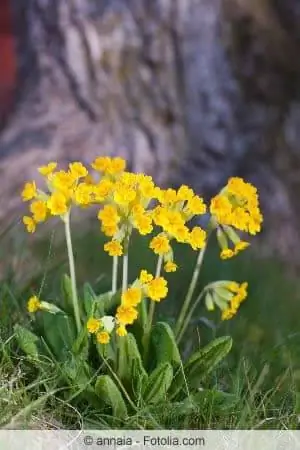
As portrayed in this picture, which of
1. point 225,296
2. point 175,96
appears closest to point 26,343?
point 225,296

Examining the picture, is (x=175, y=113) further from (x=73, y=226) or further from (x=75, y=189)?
(x=75, y=189)

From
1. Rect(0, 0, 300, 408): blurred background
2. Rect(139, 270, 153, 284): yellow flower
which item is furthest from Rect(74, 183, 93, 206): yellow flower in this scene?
Rect(0, 0, 300, 408): blurred background

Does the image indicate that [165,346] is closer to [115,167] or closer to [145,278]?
[145,278]

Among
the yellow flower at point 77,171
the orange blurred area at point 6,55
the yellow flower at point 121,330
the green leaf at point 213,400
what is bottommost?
the green leaf at point 213,400

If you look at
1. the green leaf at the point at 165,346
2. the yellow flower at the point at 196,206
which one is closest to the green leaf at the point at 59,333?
the green leaf at the point at 165,346

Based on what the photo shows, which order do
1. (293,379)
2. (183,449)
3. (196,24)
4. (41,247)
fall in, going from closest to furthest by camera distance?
(183,449) → (293,379) → (41,247) → (196,24)

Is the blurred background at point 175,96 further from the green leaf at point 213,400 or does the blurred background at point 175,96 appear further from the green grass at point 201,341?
the green leaf at point 213,400

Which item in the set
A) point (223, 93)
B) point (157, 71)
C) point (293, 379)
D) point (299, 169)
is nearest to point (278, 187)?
point (299, 169)
